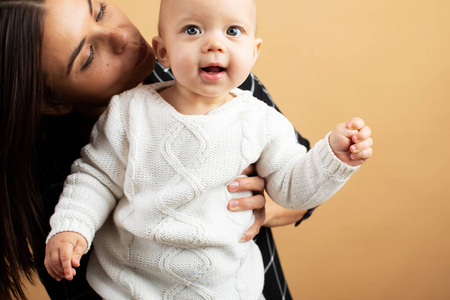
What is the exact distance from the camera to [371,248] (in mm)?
2416

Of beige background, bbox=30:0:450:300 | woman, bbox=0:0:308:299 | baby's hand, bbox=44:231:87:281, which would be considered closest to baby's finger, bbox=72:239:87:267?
baby's hand, bbox=44:231:87:281

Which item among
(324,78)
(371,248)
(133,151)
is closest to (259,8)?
(324,78)

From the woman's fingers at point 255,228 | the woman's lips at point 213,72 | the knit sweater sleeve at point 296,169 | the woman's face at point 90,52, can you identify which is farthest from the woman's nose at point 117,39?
the woman's fingers at point 255,228

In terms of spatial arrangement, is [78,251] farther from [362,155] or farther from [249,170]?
[362,155]

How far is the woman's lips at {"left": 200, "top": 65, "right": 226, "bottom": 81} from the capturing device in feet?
3.20

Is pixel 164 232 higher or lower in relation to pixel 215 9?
lower

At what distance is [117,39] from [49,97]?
204mm

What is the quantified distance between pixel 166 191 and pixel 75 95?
34cm

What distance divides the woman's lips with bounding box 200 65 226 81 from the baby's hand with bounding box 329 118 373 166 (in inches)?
9.0

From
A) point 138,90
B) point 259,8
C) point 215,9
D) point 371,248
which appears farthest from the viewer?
point 371,248

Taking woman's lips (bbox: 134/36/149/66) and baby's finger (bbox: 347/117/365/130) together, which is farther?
woman's lips (bbox: 134/36/149/66)

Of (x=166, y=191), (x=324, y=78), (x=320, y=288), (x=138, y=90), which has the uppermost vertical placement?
(x=138, y=90)

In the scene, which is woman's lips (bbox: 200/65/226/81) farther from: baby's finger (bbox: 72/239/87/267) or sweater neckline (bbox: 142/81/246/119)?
baby's finger (bbox: 72/239/87/267)

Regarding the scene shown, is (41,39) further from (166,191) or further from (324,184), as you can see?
(324,184)
